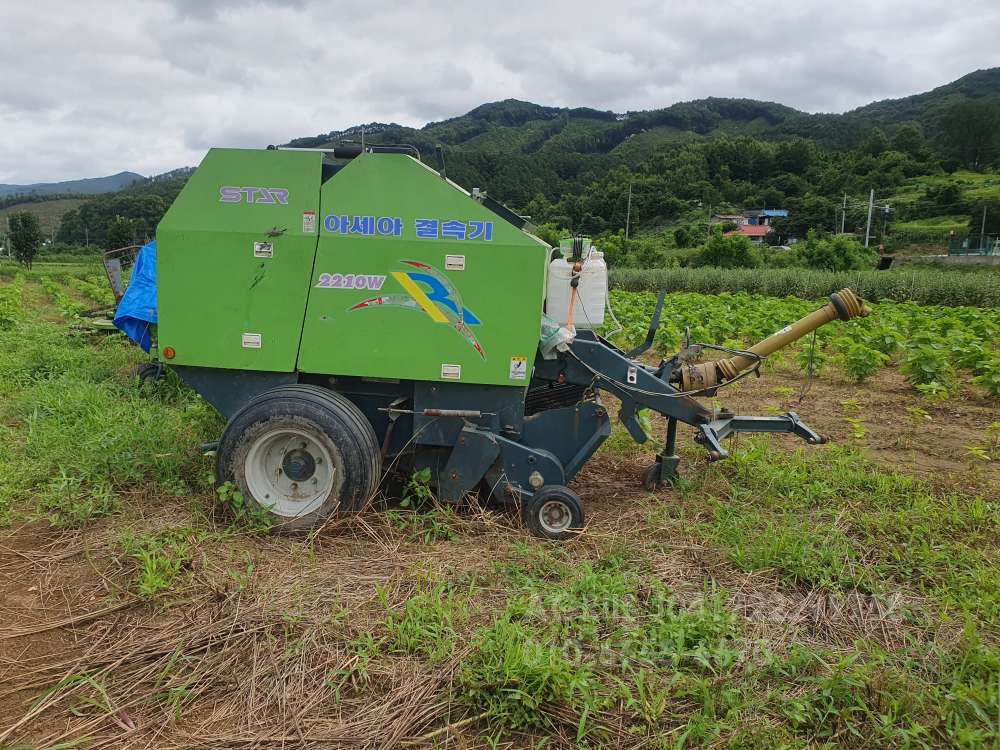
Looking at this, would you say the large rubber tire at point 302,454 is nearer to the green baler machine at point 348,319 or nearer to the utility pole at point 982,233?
the green baler machine at point 348,319

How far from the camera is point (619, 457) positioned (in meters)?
6.05

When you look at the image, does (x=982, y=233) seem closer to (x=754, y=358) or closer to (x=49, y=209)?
(x=754, y=358)

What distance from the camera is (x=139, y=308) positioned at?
22.8ft

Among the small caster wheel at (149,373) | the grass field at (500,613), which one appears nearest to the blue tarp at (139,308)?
the small caster wheel at (149,373)

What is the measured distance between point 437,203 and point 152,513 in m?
2.63

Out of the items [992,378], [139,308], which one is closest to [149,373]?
[139,308]

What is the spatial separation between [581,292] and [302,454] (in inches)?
83.1

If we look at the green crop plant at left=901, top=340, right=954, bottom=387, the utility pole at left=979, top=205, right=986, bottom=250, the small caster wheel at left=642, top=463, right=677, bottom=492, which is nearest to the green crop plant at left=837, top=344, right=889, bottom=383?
the green crop plant at left=901, top=340, right=954, bottom=387

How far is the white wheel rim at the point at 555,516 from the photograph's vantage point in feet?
14.0

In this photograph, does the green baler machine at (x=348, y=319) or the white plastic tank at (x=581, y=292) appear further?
the white plastic tank at (x=581, y=292)

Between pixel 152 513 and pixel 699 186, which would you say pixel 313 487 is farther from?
pixel 699 186

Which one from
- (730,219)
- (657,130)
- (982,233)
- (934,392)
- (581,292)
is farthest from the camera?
(657,130)

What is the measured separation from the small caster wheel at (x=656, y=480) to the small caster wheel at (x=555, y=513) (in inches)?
42.1

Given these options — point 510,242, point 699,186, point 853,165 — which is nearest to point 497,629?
point 510,242
